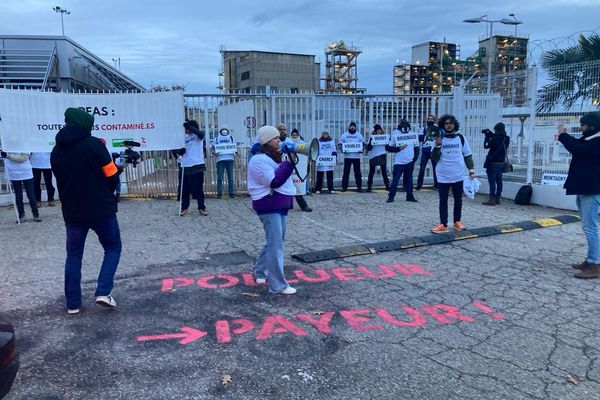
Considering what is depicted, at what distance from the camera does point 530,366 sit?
11.7 ft

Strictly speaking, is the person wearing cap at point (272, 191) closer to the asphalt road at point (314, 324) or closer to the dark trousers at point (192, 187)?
the asphalt road at point (314, 324)

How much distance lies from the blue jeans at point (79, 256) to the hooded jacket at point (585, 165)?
5.32 m

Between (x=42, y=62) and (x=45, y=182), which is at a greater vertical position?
(x=42, y=62)

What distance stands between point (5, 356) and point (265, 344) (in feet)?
6.36

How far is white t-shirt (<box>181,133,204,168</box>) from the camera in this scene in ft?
31.2

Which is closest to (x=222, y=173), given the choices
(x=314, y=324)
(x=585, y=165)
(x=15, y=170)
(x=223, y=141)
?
(x=223, y=141)

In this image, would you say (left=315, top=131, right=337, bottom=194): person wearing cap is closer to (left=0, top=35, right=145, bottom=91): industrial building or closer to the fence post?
the fence post

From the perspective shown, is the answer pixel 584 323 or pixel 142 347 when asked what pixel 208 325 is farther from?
pixel 584 323

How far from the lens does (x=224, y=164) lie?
11508 mm

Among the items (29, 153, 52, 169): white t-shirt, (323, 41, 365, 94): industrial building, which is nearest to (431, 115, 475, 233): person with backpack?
(29, 153, 52, 169): white t-shirt

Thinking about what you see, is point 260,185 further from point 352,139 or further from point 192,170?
point 352,139

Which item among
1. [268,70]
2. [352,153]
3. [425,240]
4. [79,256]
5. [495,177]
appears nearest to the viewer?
[79,256]

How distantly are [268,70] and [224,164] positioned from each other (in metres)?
44.7

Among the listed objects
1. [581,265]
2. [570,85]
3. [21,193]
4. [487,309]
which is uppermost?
[570,85]
